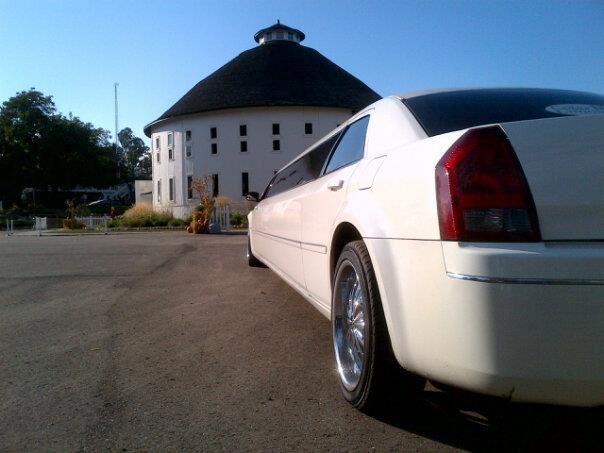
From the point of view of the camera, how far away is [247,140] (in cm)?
4266

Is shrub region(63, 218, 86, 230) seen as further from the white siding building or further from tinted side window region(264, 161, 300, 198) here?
tinted side window region(264, 161, 300, 198)

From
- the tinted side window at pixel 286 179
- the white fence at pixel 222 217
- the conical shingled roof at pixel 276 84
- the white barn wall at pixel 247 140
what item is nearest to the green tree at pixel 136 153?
the conical shingled roof at pixel 276 84

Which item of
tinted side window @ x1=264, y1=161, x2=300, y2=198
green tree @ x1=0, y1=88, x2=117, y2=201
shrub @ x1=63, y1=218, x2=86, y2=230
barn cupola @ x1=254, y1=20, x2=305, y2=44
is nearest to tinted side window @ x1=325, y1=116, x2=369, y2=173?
tinted side window @ x1=264, y1=161, x2=300, y2=198

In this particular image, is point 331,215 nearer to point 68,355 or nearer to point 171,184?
point 68,355

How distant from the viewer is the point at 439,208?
7.16ft

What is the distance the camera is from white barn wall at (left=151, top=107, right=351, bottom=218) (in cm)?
4212

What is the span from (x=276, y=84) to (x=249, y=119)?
3.71 m

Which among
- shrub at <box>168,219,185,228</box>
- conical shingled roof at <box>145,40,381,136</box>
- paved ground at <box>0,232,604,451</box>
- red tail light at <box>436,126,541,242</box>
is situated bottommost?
paved ground at <box>0,232,604,451</box>

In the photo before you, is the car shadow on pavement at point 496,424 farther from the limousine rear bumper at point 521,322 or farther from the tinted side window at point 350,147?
the tinted side window at point 350,147

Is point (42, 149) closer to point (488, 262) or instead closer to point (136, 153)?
point (136, 153)

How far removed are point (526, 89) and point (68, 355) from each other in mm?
3825

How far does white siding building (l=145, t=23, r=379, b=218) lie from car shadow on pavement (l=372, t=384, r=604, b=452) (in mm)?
38988

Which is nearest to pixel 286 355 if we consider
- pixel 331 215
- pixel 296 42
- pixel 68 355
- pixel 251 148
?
pixel 331 215

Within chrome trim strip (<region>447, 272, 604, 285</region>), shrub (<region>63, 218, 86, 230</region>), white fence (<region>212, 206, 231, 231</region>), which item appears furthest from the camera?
shrub (<region>63, 218, 86, 230</region>)
